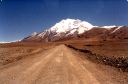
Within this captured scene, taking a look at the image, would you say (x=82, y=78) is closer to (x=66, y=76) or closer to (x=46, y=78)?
(x=66, y=76)

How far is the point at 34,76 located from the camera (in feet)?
59.2

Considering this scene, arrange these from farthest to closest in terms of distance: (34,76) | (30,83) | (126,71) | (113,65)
Result: (113,65) → (126,71) → (34,76) → (30,83)

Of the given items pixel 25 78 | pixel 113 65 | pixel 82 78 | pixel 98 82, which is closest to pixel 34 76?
pixel 25 78

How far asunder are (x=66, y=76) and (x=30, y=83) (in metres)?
3.49

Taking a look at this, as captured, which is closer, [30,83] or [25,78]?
[30,83]

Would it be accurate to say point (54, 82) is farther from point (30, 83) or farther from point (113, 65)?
point (113, 65)

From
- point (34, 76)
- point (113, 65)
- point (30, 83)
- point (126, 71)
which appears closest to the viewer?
A: point (30, 83)

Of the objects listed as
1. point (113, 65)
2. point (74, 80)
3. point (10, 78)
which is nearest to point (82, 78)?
point (74, 80)

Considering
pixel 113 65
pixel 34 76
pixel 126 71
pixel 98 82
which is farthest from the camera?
pixel 113 65

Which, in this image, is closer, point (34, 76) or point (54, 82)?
point (54, 82)

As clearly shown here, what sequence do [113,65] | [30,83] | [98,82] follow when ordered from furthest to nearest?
[113,65], [98,82], [30,83]

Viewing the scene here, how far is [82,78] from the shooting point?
17828mm

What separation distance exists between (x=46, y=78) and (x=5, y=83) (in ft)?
9.93

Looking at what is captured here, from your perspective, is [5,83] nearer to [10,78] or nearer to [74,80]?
[10,78]
